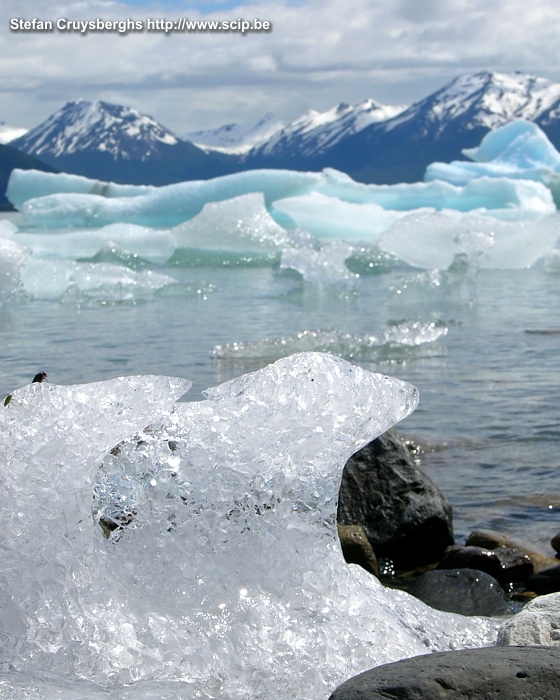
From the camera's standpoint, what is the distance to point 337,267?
14.5 meters

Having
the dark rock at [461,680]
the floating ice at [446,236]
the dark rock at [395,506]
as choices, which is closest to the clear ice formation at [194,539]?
the dark rock at [461,680]

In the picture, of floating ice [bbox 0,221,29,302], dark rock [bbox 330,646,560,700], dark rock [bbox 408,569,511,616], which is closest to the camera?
dark rock [bbox 330,646,560,700]

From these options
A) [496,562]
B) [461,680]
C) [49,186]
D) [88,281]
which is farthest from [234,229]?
[461,680]

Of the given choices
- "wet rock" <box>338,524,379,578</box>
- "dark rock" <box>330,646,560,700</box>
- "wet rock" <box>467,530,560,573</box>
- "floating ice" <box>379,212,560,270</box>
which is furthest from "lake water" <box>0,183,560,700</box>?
"floating ice" <box>379,212,560,270</box>

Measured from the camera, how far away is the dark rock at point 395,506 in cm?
471

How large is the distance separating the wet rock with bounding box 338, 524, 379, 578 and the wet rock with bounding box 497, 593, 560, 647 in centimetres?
110

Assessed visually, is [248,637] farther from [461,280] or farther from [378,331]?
[461,280]

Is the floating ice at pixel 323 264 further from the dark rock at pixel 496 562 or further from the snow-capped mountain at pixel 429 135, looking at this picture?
the snow-capped mountain at pixel 429 135

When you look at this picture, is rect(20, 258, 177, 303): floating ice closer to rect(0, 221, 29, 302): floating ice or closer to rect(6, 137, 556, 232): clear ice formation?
rect(0, 221, 29, 302): floating ice

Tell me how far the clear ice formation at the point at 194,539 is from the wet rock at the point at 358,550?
83cm

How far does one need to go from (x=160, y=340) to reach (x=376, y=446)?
5743mm

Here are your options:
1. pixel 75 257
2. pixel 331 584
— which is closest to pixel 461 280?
pixel 75 257

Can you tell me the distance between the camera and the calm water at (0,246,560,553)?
18.9 ft

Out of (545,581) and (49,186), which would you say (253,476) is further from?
(49,186)
